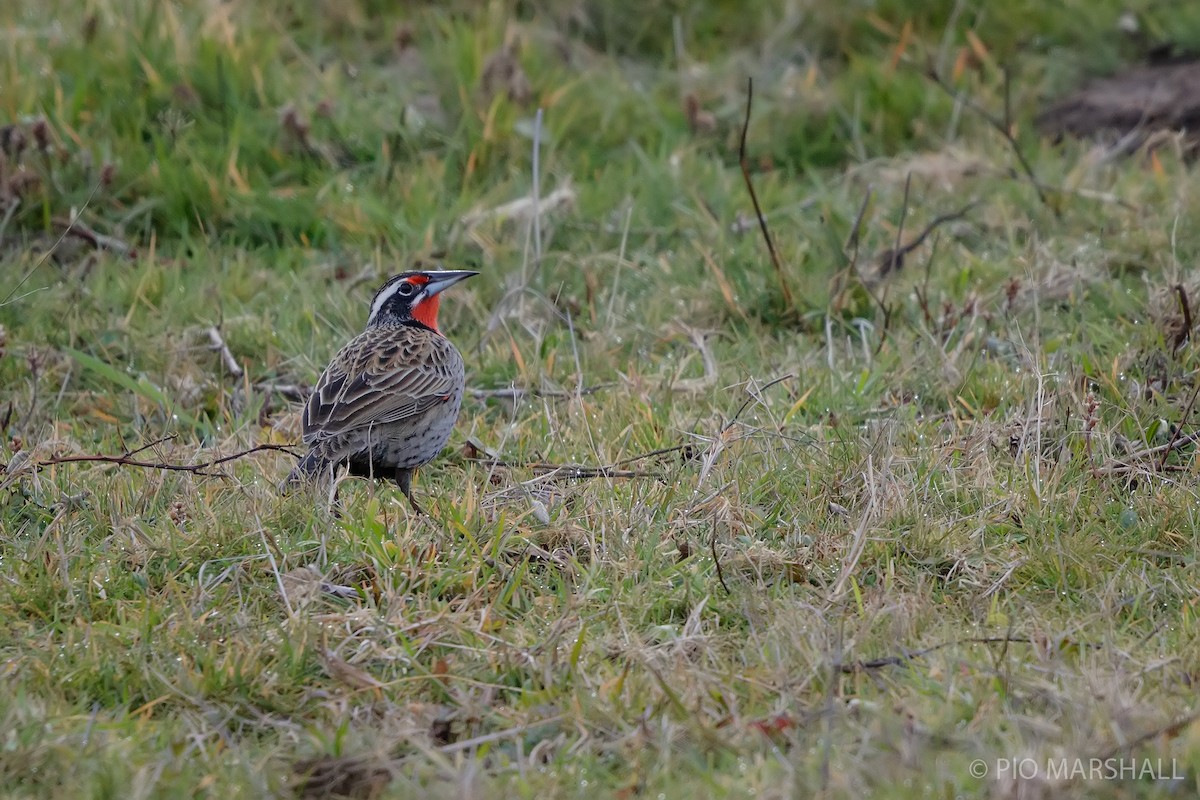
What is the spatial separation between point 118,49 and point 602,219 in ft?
10.4

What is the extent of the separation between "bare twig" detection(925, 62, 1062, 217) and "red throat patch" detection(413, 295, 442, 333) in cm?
336

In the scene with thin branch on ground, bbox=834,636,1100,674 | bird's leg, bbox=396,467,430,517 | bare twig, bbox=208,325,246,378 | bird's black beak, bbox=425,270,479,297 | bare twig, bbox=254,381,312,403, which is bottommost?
bare twig, bbox=254,381,312,403

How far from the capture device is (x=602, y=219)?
26.1ft

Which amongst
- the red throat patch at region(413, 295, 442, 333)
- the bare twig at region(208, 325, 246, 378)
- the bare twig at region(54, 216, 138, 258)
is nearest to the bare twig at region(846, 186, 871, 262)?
the red throat patch at region(413, 295, 442, 333)

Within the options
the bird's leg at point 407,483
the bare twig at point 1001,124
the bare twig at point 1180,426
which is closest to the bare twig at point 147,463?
the bird's leg at point 407,483

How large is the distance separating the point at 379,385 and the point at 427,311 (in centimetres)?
86

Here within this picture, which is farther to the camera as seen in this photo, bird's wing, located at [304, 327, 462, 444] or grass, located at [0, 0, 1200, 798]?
bird's wing, located at [304, 327, 462, 444]

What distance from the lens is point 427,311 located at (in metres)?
6.59

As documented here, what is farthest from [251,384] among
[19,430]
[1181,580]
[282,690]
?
[1181,580]

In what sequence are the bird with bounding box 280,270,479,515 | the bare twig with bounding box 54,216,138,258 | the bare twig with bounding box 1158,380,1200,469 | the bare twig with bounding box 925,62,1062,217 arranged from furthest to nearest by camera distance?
the bare twig with bounding box 925,62,1062,217 < the bare twig with bounding box 54,216,138,258 < the bird with bounding box 280,270,479,515 < the bare twig with bounding box 1158,380,1200,469

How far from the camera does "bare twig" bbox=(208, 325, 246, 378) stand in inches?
262

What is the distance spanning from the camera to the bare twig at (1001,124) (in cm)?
791

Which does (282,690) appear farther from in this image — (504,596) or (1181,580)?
(1181,580)

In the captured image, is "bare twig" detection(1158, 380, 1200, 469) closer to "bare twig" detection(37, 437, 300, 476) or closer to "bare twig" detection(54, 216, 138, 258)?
"bare twig" detection(37, 437, 300, 476)
